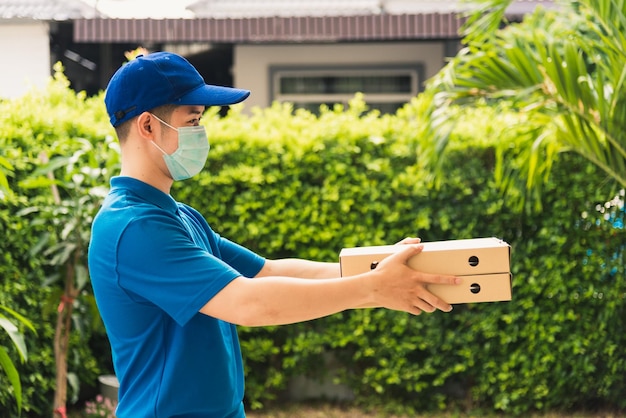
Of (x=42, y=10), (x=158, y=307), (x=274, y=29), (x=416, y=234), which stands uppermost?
(x=42, y=10)

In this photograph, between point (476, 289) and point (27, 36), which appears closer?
point (476, 289)

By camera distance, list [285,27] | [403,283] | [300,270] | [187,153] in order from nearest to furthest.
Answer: [403,283]
[187,153]
[300,270]
[285,27]

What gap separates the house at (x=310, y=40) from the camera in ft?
31.3

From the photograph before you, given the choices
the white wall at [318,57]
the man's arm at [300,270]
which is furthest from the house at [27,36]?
the man's arm at [300,270]

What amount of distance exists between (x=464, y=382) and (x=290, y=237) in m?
1.61

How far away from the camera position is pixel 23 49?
10.5 metres

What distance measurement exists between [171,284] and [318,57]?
8.88m

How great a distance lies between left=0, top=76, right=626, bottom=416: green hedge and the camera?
559cm

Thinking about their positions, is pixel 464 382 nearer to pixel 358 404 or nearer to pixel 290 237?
pixel 358 404

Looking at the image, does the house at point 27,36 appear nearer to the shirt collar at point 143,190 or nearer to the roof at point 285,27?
the roof at point 285,27

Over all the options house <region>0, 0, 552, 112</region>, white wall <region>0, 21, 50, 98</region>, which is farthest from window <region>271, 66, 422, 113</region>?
white wall <region>0, 21, 50, 98</region>

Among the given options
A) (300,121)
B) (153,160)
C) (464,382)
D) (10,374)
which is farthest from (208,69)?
(153,160)

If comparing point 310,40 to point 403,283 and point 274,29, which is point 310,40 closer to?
point 274,29

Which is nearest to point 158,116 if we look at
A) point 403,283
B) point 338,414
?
point 403,283
